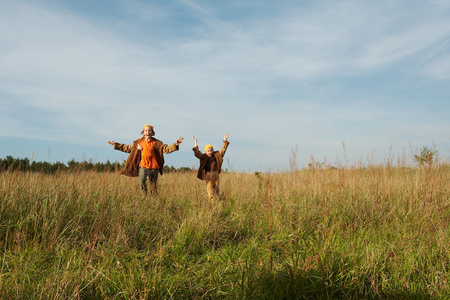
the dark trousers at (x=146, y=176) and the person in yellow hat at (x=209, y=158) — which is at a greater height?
the person in yellow hat at (x=209, y=158)

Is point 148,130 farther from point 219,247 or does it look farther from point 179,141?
point 219,247

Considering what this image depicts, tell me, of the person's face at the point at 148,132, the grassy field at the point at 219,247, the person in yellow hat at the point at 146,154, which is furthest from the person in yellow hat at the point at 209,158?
the grassy field at the point at 219,247

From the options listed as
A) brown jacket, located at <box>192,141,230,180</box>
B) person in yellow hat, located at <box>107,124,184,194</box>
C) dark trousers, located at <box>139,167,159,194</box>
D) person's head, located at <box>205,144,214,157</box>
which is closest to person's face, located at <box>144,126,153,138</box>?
person in yellow hat, located at <box>107,124,184,194</box>

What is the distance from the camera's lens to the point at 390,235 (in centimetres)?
396

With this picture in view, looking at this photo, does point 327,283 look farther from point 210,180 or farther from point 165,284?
point 210,180

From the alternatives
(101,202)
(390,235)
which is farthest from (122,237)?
(390,235)

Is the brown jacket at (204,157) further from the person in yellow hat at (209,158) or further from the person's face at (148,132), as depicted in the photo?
the person's face at (148,132)

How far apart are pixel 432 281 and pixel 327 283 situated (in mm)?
948

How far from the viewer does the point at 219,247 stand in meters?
3.79

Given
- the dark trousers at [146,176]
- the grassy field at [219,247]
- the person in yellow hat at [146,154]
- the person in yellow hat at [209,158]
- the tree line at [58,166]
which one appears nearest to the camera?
the grassy field at [219,247]

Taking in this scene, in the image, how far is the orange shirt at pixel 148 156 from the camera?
23.2 feet

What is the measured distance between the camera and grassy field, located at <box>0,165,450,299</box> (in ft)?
8.38

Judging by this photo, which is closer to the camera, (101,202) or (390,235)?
(390,235)

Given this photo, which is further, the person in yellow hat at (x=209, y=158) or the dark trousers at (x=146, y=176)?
the person in yellow hat at (x=209, y=158)
